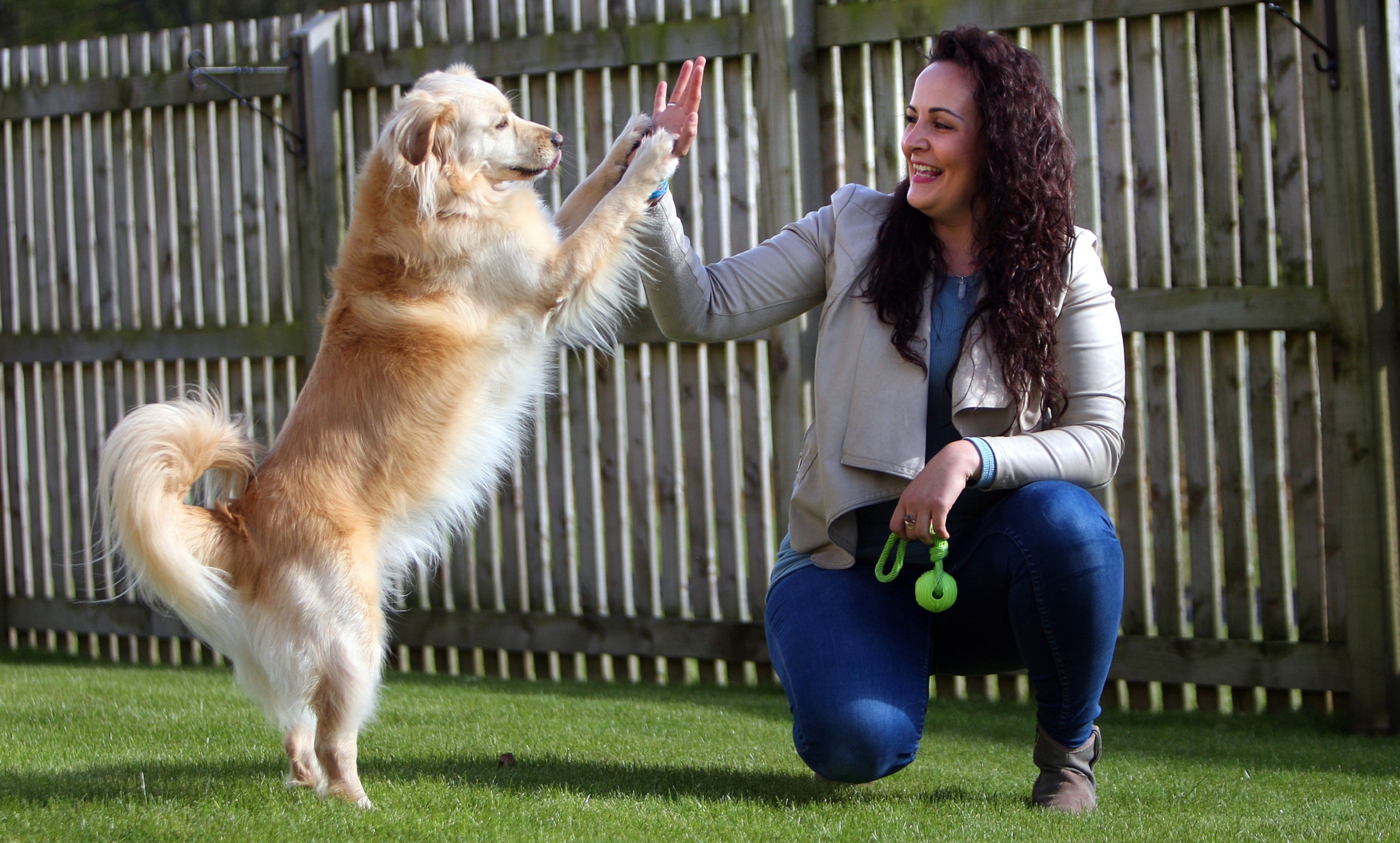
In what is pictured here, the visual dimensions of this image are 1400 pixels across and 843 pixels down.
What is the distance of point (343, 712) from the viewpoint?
2457 millimetres

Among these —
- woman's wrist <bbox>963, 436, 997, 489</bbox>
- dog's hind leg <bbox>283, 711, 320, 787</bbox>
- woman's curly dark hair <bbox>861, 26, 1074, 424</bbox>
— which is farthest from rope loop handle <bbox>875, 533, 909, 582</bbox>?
dog's hind leg <bbox>283, 711, 320, 787</bbox>

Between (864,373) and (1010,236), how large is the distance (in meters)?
0.40

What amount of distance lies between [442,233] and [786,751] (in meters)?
1.53

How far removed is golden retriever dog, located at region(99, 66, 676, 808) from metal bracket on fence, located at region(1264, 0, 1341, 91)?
1.92m

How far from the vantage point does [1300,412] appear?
11.8 feet

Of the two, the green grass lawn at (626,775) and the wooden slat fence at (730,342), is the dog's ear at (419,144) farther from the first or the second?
the wooden slat fence at (730,342)

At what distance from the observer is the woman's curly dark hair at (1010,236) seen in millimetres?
2492

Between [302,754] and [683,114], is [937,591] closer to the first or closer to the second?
[683,114]

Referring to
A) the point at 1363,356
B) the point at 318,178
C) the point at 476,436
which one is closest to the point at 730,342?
the point at 476,436

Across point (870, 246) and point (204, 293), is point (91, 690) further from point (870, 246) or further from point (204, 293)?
point (870, 246)

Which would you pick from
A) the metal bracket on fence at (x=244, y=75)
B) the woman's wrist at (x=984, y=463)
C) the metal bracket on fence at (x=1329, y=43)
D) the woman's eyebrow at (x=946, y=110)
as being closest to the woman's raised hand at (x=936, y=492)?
the woman's wrist at (x=984, y=463)

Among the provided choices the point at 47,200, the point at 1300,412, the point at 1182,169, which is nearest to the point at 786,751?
the point at 1300,412

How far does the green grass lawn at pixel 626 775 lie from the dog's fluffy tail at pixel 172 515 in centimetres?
39

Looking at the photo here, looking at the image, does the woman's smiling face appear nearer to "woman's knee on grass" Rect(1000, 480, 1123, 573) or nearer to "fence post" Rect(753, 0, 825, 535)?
"woman's knee on grass" Rect(1000, 480, 1123, 573)
